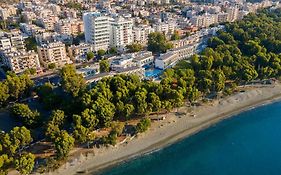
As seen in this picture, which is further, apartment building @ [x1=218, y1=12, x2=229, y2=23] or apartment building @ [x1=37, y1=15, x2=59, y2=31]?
apartment building @ [x1=218, y1=12, x2=229, y2=23]

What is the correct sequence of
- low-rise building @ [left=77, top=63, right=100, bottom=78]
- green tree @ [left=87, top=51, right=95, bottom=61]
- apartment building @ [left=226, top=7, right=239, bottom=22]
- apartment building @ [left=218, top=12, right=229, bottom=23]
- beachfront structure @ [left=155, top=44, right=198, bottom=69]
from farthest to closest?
apartment building @ [left=226, top=7, right=239, bottom=22] < apartment building @ [left=218, top=12, right=229, bottom=23] < green tree @ [left=87, top=51, right=95, bottom=61] < beachfront structure @ [left=155, top=44, right=198, bottom=69] < low-rise building @ [left=77, top=63, right=100, bottom=78]

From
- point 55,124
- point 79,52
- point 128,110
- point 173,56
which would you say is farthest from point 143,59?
point 55,124

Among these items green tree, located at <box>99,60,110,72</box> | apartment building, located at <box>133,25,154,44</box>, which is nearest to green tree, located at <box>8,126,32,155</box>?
green tree, located at <box>99,60,110,72</box>

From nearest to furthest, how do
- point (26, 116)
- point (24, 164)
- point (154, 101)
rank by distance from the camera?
point (24, 164) → point (26, 116) → point (154, 101)

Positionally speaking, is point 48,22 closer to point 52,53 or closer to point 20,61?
point 52,53

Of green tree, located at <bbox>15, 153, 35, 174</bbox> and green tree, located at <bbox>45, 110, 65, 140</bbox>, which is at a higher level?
green tree, located at <bbox>45, 110, 65, 140</bbox>

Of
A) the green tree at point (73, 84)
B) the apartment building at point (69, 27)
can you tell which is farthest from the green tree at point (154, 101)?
the apartment building at point (69, 27)

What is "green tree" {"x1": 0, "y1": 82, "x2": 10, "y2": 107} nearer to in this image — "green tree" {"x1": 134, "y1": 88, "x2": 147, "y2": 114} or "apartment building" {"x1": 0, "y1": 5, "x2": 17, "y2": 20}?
"green tree" {"x1": 134, "y1": 88, "x2": 147, "y2": 114}

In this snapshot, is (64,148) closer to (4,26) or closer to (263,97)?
(263,97)
